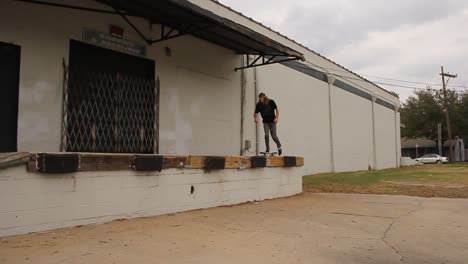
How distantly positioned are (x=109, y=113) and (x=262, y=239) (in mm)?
4683

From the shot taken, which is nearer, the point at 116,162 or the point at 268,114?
the point at 116,162

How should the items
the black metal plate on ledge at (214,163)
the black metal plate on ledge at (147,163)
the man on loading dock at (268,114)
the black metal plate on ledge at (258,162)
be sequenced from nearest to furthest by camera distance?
the black metal plate on ledge at (147,163) < the black metal plate on ledge at (214,163) < the black metal plate on ledge at (258,162) < the man on loading dock at (268,114)

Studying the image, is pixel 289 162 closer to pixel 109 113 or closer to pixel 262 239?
pixel 109 113

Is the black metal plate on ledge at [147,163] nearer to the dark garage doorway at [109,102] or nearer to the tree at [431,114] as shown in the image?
the dark garage doorway at [109,102]

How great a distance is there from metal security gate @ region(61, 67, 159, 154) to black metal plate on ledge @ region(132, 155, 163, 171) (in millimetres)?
2140

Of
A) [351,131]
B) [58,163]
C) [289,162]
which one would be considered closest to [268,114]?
[289,162]

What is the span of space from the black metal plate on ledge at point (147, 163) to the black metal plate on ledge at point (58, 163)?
3.36 ft

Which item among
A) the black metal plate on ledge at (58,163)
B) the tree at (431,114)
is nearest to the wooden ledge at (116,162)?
the black metal plate on ledge at (58,163)

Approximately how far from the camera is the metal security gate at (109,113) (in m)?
8.68

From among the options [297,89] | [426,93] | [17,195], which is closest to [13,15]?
[17,195]

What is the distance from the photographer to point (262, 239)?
5941 mm

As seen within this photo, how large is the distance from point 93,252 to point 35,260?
0.58 meters

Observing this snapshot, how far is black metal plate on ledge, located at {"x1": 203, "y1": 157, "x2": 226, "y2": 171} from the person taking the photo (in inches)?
329

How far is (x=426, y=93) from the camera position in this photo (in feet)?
196
